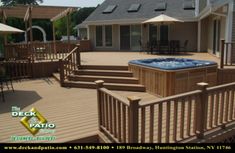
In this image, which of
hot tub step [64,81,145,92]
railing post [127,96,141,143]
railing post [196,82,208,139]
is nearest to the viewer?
railing post [127,96,141,143]

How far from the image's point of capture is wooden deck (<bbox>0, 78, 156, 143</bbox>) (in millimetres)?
4324

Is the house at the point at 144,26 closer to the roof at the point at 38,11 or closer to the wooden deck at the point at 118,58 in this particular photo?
the wooden deck at the point at 118,58

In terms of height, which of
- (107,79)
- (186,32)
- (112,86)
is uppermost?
(186,32)

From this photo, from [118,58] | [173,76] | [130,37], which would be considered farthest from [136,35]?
[173,76]

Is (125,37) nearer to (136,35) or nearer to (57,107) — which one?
(136,35)

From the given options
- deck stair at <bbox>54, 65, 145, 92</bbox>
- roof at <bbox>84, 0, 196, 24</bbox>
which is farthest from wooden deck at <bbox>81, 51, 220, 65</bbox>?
roof at <bbox>84, 0, 196, 24</bbox>

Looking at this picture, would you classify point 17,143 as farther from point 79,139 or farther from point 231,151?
point 231,151

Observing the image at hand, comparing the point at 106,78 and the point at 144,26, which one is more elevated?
the point at 144,26

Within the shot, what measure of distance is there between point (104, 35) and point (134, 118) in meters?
14.9

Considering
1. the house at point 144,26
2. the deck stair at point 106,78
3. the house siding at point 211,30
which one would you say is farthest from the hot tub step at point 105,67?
the house at point 144,26

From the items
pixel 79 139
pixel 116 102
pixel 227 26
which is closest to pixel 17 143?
pixel 79 139

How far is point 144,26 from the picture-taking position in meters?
16.2

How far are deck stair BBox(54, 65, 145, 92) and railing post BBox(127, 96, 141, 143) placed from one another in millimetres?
4065

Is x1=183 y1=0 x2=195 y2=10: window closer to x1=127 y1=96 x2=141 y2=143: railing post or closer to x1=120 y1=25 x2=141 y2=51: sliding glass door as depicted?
x1=120 y1=25 x2=141 y2=51: sliding glass door
